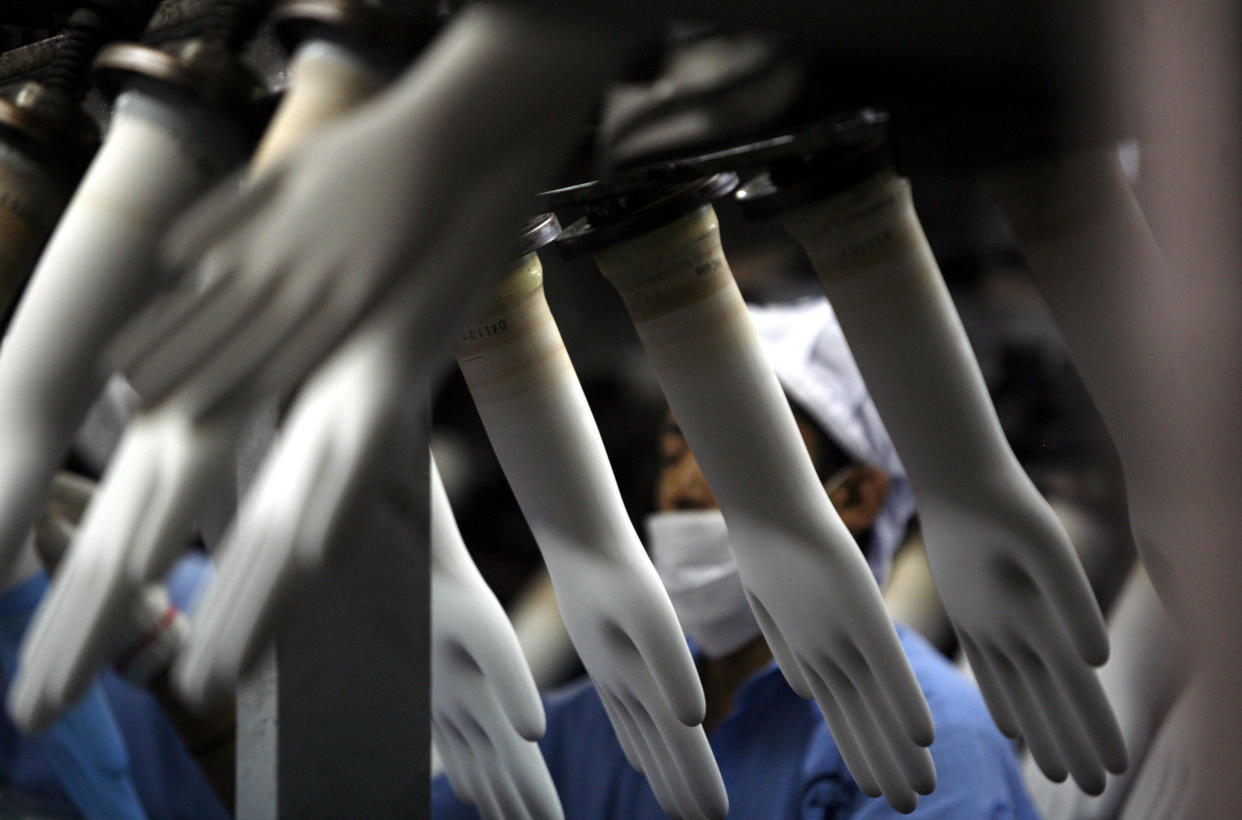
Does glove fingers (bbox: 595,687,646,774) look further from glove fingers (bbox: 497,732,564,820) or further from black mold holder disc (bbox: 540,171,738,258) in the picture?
black mold holder disc (bbox: 540,171,738,258)

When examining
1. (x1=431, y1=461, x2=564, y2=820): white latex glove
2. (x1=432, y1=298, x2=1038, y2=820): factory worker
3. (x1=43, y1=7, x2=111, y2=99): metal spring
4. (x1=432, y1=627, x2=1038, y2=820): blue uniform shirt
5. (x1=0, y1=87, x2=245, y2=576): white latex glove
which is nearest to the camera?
(x1=0, y1=87, x2=245, y2=576): white latex glove

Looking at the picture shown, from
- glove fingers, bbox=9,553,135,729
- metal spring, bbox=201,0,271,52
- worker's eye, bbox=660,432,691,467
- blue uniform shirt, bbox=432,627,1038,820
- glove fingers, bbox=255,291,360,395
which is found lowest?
blue uniform shirt, bbox=432,627,1038,820

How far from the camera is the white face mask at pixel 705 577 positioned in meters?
1.73

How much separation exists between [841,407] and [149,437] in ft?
4.49

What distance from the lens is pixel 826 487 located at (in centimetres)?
176

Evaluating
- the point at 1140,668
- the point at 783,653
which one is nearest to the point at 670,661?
the point at 783,653

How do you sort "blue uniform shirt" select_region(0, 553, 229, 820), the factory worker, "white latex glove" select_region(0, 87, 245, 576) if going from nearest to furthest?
"white latex glove" select_region(0, 87, 245, 576) < the factory worker < "blue uniform shirt" select_region(0, 553, 229, 820)

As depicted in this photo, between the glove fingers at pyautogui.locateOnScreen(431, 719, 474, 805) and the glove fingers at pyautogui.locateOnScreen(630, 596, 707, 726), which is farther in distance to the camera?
the glove fingers at pyautogui.locateOnScreen(431, 719, 474, 805)

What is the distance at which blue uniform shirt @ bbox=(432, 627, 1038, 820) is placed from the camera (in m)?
1.40

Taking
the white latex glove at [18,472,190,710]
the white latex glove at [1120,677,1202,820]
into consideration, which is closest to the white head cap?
the white latex glove at [1120,677,1202,820]

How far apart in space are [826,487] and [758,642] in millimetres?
246

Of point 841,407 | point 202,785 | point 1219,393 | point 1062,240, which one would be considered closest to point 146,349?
point 1219,393

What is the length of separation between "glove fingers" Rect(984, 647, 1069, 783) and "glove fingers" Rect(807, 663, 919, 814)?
84 millimetres

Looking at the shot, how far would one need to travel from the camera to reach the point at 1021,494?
0.70 metres
